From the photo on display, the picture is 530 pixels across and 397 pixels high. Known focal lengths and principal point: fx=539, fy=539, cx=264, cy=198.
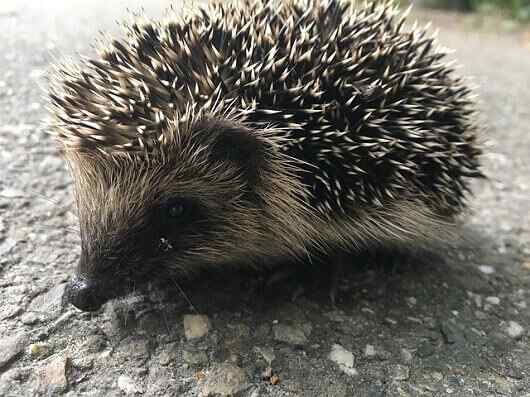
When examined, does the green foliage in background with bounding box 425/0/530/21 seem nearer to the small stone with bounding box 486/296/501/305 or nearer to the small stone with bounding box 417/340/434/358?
the small stone with bounding box 486/296/501/305

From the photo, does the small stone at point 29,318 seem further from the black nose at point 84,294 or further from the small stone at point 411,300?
the small stone at point 411,300

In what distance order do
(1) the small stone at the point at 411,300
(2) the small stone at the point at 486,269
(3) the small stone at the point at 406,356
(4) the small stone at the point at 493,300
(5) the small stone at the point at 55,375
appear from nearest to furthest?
(5) the small stone at the point at 55,375 < (3) the small stone at the point at 406,356 < (1) the small stone at the point at 411,300 < (4) the small stone at the point at 493,300 < (2) the small stone at the point at 486,269

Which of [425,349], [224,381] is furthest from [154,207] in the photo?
[425,349]

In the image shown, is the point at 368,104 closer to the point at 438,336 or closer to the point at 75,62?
the point at 438,336

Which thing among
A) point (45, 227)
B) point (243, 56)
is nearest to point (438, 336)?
point (243, 56)

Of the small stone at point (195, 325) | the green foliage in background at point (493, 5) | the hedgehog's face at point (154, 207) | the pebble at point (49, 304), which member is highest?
the hedgehog's face at point (154, 207)

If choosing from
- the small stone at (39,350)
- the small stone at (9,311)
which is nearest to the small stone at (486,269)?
the small stone at (39,350)

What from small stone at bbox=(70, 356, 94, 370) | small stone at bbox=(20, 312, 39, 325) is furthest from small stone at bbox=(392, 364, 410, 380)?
small stone at bbox=(20, 312, 39, 325)
